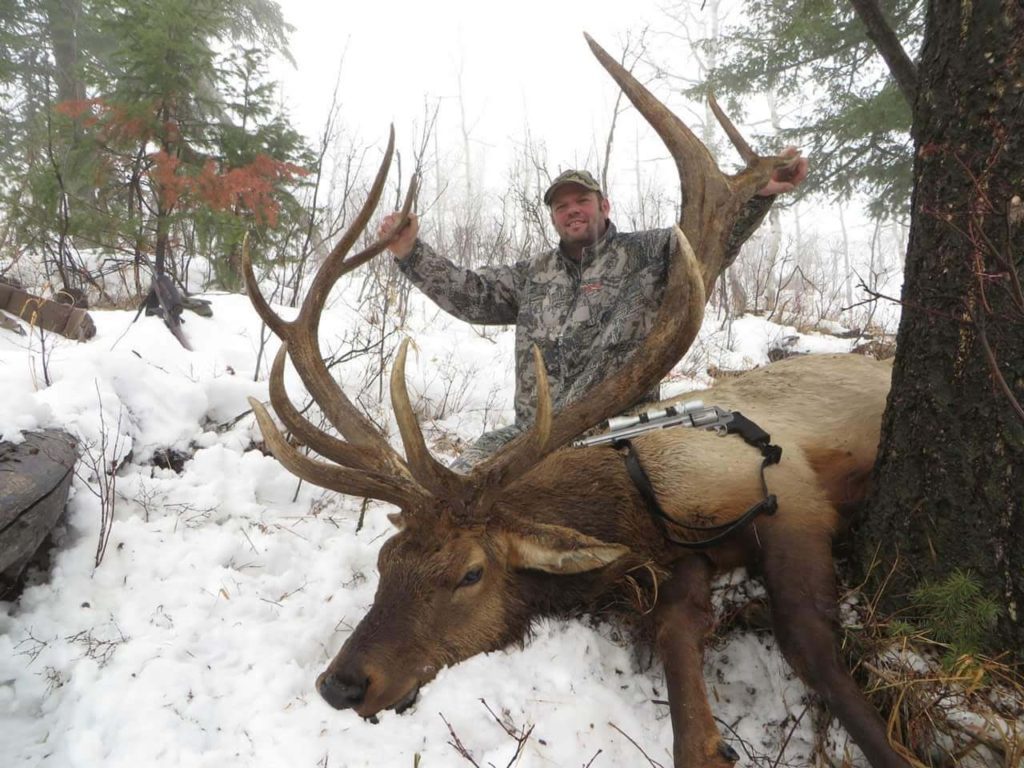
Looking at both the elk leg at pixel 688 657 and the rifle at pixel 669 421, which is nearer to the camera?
the elk leg at pixel 688 657

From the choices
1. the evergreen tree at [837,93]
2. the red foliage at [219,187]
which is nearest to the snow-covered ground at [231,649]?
the red foliage at [219,187]

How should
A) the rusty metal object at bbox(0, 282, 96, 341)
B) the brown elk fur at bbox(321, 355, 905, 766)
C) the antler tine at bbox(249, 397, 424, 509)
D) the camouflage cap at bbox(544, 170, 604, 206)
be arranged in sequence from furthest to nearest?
the rusty metal object at bbox(0, 282, 96, 341) → the camouflage cap at bbox(544, 170, 604, 206) → the antler tine at bbox(249, 397, 424, 509) → the brown elk fur at bbox(321, 355, 905, 766)

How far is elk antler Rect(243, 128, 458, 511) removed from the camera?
220 centimetres

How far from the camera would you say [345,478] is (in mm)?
2225

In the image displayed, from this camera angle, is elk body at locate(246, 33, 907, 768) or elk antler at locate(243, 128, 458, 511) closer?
elk body at locate(246, 33, 907, 768)

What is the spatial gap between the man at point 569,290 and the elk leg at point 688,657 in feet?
4.76

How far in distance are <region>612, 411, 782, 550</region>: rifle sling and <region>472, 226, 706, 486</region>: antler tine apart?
331mm

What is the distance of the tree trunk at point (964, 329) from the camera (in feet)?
5.22

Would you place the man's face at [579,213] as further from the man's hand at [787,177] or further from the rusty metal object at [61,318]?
the rusty metal object at [61,318]

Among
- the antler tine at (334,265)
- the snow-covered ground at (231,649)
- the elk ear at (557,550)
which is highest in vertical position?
the antler tine at (334,265)

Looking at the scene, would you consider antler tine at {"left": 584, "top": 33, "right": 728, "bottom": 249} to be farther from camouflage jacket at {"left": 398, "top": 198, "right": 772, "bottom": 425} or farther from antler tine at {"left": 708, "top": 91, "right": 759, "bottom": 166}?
camouflage jacket at {"left": 398, "top": 198, "right": 772, "bottom": 425}

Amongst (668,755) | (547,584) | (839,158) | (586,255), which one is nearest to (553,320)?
(586,255)

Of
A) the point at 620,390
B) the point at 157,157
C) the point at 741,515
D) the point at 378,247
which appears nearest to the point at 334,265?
the point at 378,247

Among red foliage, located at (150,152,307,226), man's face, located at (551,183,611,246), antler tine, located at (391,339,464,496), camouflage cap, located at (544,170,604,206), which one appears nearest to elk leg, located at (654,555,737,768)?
antler tine, located at (391,339,464,496)
